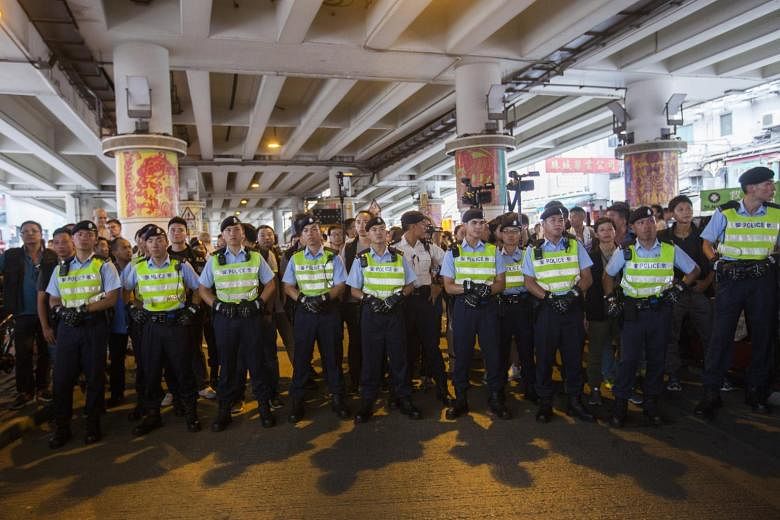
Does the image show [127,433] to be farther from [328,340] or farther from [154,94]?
[154,94]

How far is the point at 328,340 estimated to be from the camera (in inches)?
190

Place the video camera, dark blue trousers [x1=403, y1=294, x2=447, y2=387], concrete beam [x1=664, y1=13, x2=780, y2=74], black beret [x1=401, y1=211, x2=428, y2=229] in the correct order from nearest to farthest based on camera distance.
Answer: dark blue trousers [x1=403, y1=294, x2=447, y2=387]
black beret [x1=401, y1=211, x2=428, y2=229]
the video camera
concrete beam [x1=664, y1=13, x2=780, y2=74]

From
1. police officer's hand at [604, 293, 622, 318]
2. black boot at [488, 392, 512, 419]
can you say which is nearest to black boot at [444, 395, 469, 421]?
black boot at [488, 392, 512, 419]

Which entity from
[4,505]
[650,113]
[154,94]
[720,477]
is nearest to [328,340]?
[4,505]

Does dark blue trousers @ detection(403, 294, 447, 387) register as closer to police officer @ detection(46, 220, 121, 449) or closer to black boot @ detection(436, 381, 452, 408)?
black boot @ detection(436, 381, 452, 408)

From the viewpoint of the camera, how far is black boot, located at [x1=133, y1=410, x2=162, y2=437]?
4.61 m

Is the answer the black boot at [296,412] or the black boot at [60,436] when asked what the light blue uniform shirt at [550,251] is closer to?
the black boot at [296,412]

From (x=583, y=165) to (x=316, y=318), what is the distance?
32.0 metres

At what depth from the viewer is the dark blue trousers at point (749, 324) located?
445cm

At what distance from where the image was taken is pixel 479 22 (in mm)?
8398

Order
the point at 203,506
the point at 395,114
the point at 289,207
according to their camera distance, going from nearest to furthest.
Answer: the point at 203,506
the point at 395,114
the point at 289,207

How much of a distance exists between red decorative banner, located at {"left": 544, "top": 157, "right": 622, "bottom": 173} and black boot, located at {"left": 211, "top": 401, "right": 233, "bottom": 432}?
1232 inches

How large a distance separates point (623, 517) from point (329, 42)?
27.4ft

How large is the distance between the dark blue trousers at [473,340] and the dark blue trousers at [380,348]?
19.2 inches
